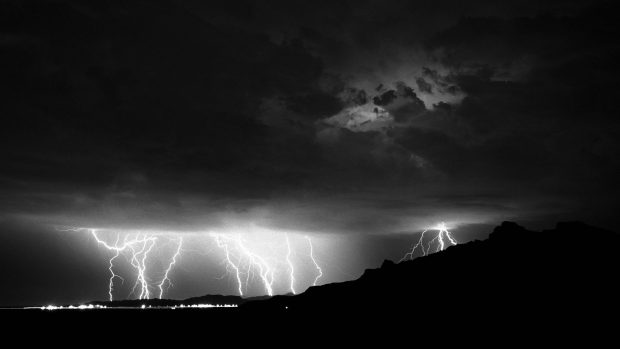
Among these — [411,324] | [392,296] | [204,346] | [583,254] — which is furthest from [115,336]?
[583,254]

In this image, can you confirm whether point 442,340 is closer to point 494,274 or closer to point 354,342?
point 354,342

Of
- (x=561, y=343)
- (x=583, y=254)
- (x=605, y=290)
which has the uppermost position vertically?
(x=583, y=254)

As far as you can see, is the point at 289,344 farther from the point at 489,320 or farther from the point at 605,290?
the point at 605,290

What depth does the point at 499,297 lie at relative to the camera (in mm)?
28109

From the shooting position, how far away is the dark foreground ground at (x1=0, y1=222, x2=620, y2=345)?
2373 cm

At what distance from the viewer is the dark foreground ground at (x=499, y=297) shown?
23.7 meters

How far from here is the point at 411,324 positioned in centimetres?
2808

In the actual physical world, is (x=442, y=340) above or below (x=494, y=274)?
below

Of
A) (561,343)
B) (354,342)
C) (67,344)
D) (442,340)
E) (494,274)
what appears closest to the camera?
(561,343)

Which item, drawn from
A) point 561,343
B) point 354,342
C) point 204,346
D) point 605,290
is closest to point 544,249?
point 605,290

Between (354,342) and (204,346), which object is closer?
(354,342)

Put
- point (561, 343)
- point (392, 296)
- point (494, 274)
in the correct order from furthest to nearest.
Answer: point (392, 296), point (494, 274), point (561, 343)

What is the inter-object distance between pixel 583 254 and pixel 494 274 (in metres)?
5.79

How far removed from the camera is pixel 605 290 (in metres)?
25.4
